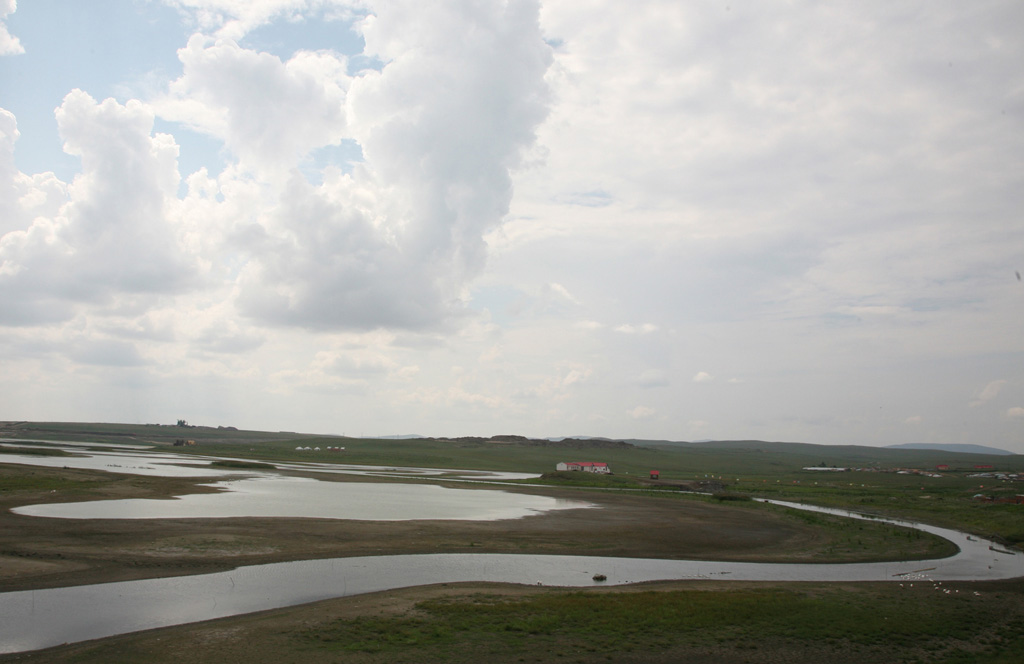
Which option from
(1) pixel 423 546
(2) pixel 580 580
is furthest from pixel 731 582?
(1) pixel 423 546

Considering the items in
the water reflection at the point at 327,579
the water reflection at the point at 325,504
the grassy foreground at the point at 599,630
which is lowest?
the water reflection at the point at 325,504

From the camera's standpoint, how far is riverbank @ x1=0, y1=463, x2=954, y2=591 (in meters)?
29.9

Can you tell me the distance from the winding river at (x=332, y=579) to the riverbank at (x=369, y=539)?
1.75m

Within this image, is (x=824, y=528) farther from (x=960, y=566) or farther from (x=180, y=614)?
(x=180, y=614)

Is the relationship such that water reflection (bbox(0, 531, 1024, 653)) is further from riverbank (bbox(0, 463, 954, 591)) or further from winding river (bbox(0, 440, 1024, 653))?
riverbank (bbox(0, 463, 954, 591))

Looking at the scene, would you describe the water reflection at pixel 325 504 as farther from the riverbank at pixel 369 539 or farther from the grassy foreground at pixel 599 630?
the grassy foreground at pixel 599 630

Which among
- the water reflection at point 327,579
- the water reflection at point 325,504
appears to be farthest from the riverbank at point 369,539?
the water reflection at point 325,504

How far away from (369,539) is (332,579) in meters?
9.99

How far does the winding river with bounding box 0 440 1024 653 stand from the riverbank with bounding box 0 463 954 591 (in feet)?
5.73

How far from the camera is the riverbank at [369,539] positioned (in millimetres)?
29875

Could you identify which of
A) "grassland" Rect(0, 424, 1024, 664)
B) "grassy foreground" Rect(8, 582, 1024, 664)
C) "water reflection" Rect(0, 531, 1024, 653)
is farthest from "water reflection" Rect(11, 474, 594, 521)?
"grassy foreground" Rect(8, 582, 1024, 664)

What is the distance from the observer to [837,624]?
2356 centimetres

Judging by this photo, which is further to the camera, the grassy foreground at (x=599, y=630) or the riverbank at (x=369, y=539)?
the riverbank at (x=369, y=539)

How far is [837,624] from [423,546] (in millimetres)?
22395
